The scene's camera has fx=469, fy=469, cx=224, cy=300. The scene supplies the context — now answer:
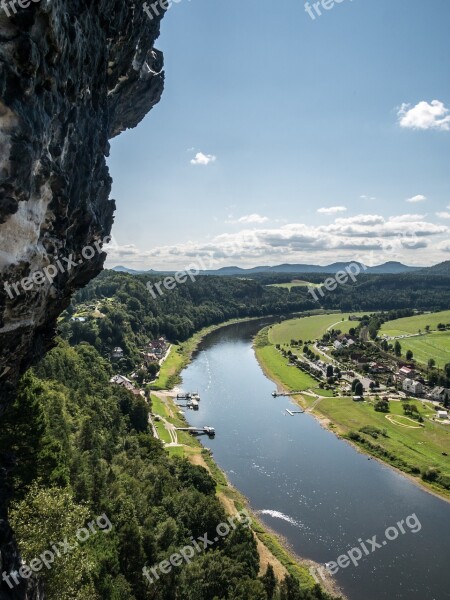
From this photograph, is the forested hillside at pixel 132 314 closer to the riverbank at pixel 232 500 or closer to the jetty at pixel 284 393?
the riverbank at pixel 232 500

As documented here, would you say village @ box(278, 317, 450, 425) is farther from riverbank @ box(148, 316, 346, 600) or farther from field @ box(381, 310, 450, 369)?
riverbank @ box(148, 316, 346, 600)

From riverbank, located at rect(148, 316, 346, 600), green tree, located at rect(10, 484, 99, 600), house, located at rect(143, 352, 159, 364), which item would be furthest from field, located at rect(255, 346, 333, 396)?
green tree, located at rect(10, 484, 99, 600)

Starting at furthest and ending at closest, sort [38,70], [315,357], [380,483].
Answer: [315,357]
[380,483]
[38,70]

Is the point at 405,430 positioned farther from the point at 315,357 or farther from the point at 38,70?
the point at 38,70

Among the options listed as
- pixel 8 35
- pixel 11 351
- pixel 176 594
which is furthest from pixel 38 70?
pixel 176 594

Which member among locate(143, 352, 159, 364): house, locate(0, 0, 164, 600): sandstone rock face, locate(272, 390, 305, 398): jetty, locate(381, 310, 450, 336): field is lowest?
locate(272, 390, 305, 398): jetty

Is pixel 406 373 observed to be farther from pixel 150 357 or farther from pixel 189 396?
pixel 150 357
